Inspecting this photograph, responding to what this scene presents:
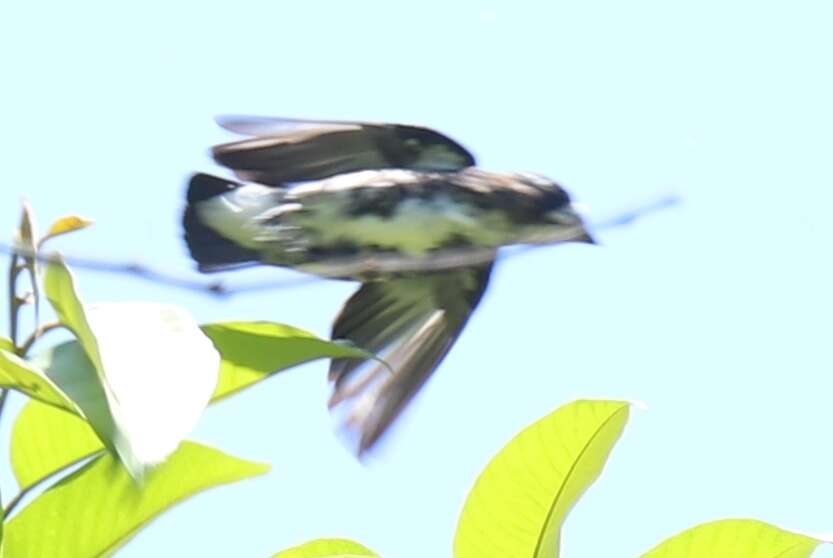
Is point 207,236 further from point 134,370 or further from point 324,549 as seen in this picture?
point 134,370

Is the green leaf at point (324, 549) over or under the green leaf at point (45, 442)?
under

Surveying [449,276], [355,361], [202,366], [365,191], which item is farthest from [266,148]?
[202,366]

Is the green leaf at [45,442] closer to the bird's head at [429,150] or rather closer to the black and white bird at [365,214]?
the black and white bird at [365,214]

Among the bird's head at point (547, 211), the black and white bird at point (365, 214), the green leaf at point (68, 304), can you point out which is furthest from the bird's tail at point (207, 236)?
the green leaf at point (68, 304)

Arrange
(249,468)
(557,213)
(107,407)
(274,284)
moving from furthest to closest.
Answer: (557,213)
(249,468)
(274,284)
(107,407)

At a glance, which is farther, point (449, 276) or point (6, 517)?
point (449, 276)

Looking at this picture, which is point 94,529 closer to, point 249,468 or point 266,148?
point 249,468

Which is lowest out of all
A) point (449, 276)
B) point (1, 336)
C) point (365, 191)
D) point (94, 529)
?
point (449, 276)

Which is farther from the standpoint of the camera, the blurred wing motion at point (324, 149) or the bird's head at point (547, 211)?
the blurred wing motion at point (324, 149)
